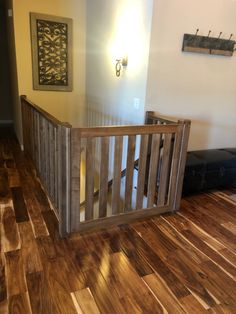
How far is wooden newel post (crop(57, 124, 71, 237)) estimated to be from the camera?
2.03 meters

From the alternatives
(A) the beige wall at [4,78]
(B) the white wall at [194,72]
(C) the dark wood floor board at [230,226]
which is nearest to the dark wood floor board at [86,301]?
(C) the dark wood floor board at [230,226]

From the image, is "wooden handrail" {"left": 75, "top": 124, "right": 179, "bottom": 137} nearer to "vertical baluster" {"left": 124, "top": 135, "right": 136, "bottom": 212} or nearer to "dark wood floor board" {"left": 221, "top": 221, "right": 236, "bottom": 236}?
"vertical baluster" {"left": 124, "top": 135, "right": 136, "bottom": 212}

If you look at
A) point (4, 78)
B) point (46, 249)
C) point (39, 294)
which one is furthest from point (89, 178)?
point (4, 78)

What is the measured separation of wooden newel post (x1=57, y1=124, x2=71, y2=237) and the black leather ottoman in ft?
4.77

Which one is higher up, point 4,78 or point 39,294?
point 4,78

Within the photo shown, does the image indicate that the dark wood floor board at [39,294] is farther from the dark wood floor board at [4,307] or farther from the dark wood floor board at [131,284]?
the dark wood floor board at [131,284]

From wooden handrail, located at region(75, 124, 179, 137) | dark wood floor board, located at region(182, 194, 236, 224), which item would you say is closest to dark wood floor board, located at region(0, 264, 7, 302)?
wooden handrail, located at region(75, 124, 179, 137)

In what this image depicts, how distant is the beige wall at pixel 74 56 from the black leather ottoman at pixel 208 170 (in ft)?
8.47

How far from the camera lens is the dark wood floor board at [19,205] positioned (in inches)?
99.1

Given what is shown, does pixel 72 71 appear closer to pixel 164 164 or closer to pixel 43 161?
pixel 43 161

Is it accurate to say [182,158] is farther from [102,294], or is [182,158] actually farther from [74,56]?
[74,56]

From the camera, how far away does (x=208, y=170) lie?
3096 millimetres

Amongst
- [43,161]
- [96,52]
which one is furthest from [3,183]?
[96,52]

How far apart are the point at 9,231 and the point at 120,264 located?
1060 millimetres
